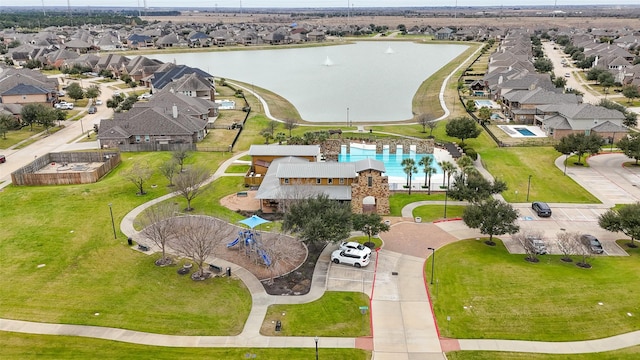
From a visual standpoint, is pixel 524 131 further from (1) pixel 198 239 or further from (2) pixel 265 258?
(1) pixel 198 239

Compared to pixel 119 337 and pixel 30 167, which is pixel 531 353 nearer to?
pixel 119 337

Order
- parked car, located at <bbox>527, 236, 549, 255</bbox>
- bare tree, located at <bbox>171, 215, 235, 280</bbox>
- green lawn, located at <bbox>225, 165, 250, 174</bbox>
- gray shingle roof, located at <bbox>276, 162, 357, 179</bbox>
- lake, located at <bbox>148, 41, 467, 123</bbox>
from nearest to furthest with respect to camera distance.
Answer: bare tree, located at <bbox>171, 215, 235, 280</bbox>, parked car, located at <bbox>527, 236, 549, 255</bbox>, gray shingle roof, located at <bbox>276, 162, 357, 179</bbox>, green lawn, located at <bbox>225, 165, 250, 174</bbox>, lake, located at <bbox>148, 41, 467, 123</bbox>

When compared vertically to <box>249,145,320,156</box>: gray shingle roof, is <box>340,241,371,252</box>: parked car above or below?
below

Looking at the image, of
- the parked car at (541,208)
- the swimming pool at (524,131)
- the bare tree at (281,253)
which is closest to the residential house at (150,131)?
the bare tree at (281,253)

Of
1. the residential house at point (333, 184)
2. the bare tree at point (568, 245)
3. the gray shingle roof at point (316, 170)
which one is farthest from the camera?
the gray shingle roof at point (316, 170)

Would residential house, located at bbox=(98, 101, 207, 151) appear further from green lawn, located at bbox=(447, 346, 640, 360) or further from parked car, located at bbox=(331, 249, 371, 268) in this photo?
green lawn, located at bbox=(447, 346, 640, 360)

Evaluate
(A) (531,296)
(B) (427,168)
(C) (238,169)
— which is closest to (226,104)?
(C) (238,169)

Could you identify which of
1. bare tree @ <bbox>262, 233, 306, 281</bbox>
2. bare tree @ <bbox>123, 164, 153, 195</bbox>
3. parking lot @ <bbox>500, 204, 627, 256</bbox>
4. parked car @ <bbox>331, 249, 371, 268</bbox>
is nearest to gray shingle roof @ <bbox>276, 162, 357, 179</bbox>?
bare tree @ <bbox>262, 233, 306, 281</bbox>

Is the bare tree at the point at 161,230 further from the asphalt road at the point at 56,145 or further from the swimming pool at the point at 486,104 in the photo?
the swimming pool at the point at 486,104
